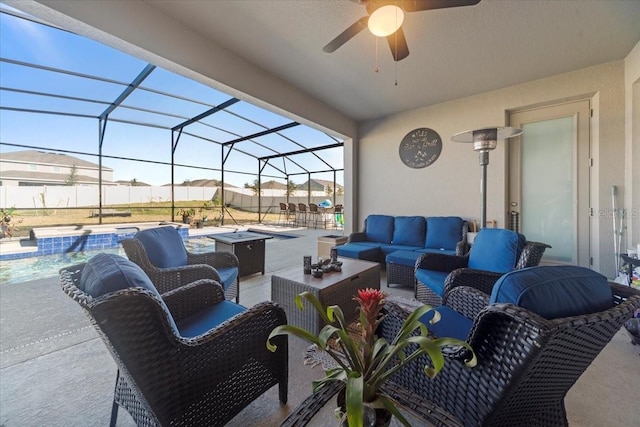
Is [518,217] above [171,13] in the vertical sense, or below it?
below

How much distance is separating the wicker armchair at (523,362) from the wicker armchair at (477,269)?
493mm

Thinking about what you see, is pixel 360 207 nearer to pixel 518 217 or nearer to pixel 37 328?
pixel 518 217

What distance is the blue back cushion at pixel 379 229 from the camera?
14.1 ft

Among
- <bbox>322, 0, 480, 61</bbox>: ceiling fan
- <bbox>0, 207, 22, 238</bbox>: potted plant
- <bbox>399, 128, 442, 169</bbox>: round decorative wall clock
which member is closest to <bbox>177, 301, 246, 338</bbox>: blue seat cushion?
<bbox>322, 0, 480, 61</bbox>: ceiling fan

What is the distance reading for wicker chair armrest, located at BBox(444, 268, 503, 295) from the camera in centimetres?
202

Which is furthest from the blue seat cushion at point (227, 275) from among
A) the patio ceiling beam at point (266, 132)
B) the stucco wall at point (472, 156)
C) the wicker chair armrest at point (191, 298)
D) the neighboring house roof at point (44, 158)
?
the neighboring house roof at point (44, 158)

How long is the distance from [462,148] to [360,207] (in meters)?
2.15

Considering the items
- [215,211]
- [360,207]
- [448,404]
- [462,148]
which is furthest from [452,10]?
[215,211]

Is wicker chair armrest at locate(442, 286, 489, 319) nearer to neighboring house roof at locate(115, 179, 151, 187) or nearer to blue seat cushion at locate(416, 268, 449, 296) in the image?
blue seat cushion at locate(416, 268, 449, 296)

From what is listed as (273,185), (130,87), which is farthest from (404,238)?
(273,185)

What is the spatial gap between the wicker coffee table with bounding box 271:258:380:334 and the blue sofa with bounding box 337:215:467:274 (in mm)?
1130

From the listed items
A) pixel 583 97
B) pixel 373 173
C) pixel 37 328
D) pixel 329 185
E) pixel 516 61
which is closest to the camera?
pixel 37 328

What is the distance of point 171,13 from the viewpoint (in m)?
2.47

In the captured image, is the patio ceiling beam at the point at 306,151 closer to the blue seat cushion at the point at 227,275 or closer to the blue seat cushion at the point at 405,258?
the blue seat cushion at the point at 405,258
